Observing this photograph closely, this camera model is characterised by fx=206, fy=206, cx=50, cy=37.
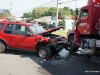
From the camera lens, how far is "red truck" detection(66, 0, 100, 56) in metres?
9.74

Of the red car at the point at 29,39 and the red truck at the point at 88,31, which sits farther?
the red car at the point at 29,39

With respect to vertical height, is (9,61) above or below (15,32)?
below

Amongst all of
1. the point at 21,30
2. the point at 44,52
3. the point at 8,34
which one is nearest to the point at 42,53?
the point at 44,52

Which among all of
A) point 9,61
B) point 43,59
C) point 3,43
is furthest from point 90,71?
point 3,43

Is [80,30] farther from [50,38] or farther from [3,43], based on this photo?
[3,43]

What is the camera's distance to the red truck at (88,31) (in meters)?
9.74

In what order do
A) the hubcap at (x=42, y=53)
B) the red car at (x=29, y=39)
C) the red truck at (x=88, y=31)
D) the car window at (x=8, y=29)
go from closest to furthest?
the red truck at (x=88, y=31), the hubcap at (x=42, y=53), the red car at (x=29, y=39), the car window at (x=8, y=29)

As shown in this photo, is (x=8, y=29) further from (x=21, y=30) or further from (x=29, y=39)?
(x=29, y=39)

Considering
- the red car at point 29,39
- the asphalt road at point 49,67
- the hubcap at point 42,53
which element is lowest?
the asphalt road at point 49,67

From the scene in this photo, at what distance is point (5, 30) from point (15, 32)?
662mm

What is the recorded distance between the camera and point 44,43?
1030cm

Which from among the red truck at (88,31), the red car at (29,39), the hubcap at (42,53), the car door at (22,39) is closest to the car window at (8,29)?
the red car at (29,39)

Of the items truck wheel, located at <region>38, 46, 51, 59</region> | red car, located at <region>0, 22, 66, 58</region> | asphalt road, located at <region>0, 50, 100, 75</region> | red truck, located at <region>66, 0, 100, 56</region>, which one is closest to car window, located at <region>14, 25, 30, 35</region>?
red car, located at <region>0, 22, 66, 58</region>

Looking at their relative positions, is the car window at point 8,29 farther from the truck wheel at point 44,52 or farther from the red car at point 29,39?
the truck wheel at point 44,52
